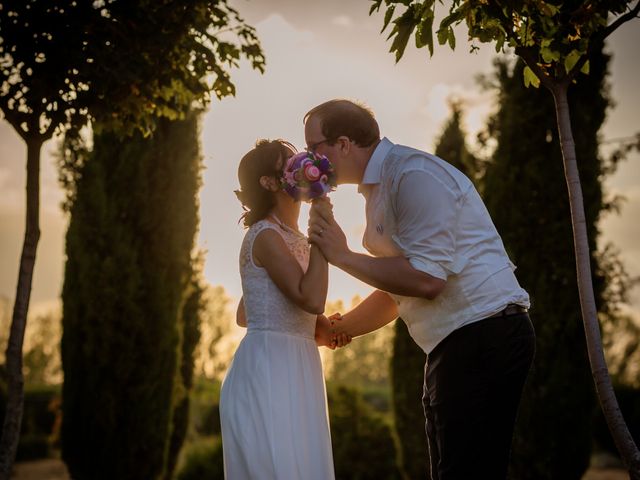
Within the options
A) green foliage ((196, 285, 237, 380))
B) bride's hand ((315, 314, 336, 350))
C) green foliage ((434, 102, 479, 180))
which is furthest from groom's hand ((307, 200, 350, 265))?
green foliage ((196, 285, 237, 380))

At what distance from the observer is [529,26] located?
3342mm

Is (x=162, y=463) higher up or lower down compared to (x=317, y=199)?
lower down

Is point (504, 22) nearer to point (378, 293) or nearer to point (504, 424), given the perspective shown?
point (378, 293)

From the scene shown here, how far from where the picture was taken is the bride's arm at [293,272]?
3.11 meters

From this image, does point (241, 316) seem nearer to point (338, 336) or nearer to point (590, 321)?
point (338, 336)

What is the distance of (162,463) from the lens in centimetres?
767

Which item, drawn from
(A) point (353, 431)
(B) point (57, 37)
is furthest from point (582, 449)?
(B) point (57, 37)

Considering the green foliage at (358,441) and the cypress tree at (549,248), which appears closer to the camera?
the cypress tree at (549,248)

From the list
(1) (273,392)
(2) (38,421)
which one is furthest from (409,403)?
(2) (38,421)

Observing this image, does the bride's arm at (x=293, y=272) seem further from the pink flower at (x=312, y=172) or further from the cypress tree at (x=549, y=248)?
the cypress tree at (x=549, y=248)

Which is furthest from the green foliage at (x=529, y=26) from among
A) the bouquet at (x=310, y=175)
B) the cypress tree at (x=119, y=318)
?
the cypress tree at (x=119, y=318)

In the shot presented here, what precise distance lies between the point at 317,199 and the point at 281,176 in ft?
1.19

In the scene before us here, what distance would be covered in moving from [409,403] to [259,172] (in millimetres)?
5931

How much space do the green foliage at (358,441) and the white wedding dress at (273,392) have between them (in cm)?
535
